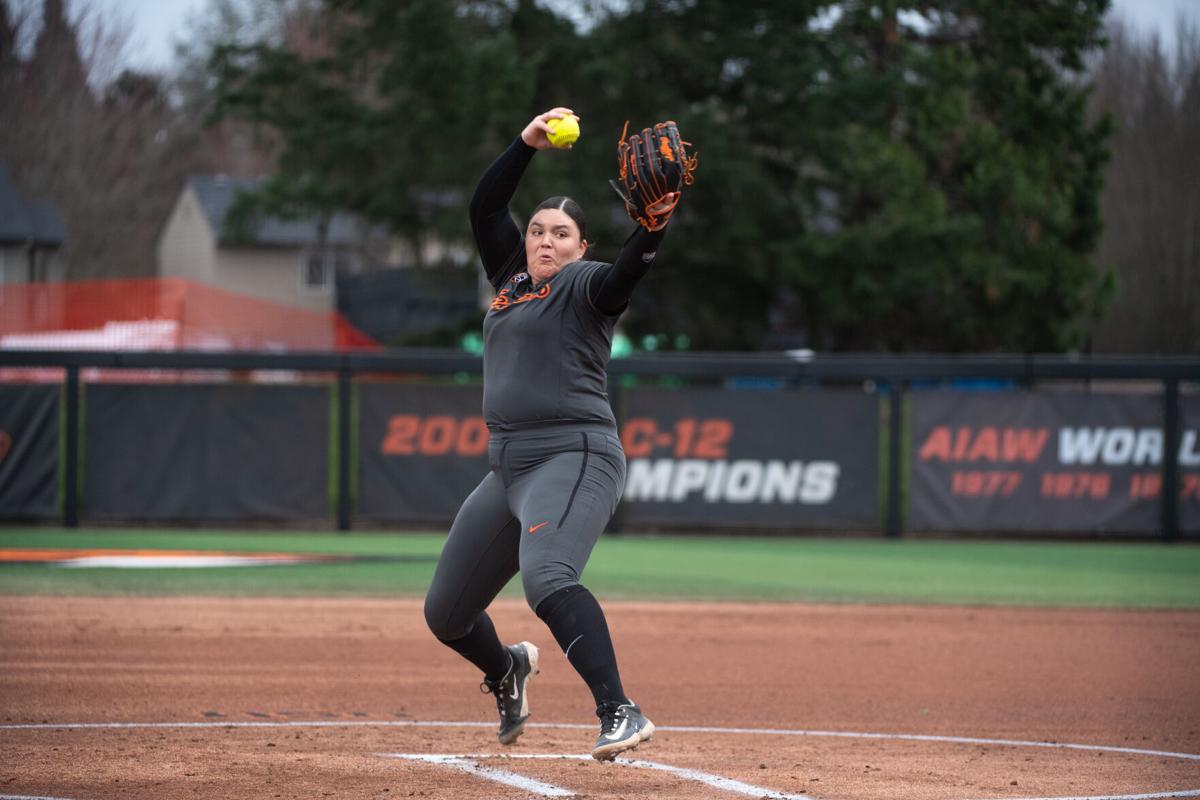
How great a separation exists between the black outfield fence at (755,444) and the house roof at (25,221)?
674 inches

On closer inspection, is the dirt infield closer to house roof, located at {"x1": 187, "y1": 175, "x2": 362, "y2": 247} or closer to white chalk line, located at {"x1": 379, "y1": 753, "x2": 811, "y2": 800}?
white chalk line, located at {"x1": 379, "y1": 753, "x2": 811, "y2": 800}

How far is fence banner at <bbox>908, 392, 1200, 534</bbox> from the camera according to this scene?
17.6 m

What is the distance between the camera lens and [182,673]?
802cm

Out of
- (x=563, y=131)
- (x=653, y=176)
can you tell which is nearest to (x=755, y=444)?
(x=563, y=131)

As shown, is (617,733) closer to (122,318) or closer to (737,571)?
(737,571)

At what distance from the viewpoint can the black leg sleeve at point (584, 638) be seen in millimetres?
4742

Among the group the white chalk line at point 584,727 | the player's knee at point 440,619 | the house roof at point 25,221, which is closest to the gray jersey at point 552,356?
the player's knee at point 440,619

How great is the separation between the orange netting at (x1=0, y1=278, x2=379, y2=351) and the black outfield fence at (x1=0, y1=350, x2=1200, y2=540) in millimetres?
4350

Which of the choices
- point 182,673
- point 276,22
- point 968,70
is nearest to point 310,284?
point 276,22

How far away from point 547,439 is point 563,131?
102 centimetres

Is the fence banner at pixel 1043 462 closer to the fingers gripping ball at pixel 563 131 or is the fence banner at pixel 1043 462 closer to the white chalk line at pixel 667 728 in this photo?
the white chalk line at pixel 667 728

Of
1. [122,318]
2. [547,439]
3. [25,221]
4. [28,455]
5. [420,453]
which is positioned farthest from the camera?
[25,221]

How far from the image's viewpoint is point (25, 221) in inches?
1320

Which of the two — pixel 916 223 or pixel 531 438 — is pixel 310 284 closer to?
pixel 916 223
